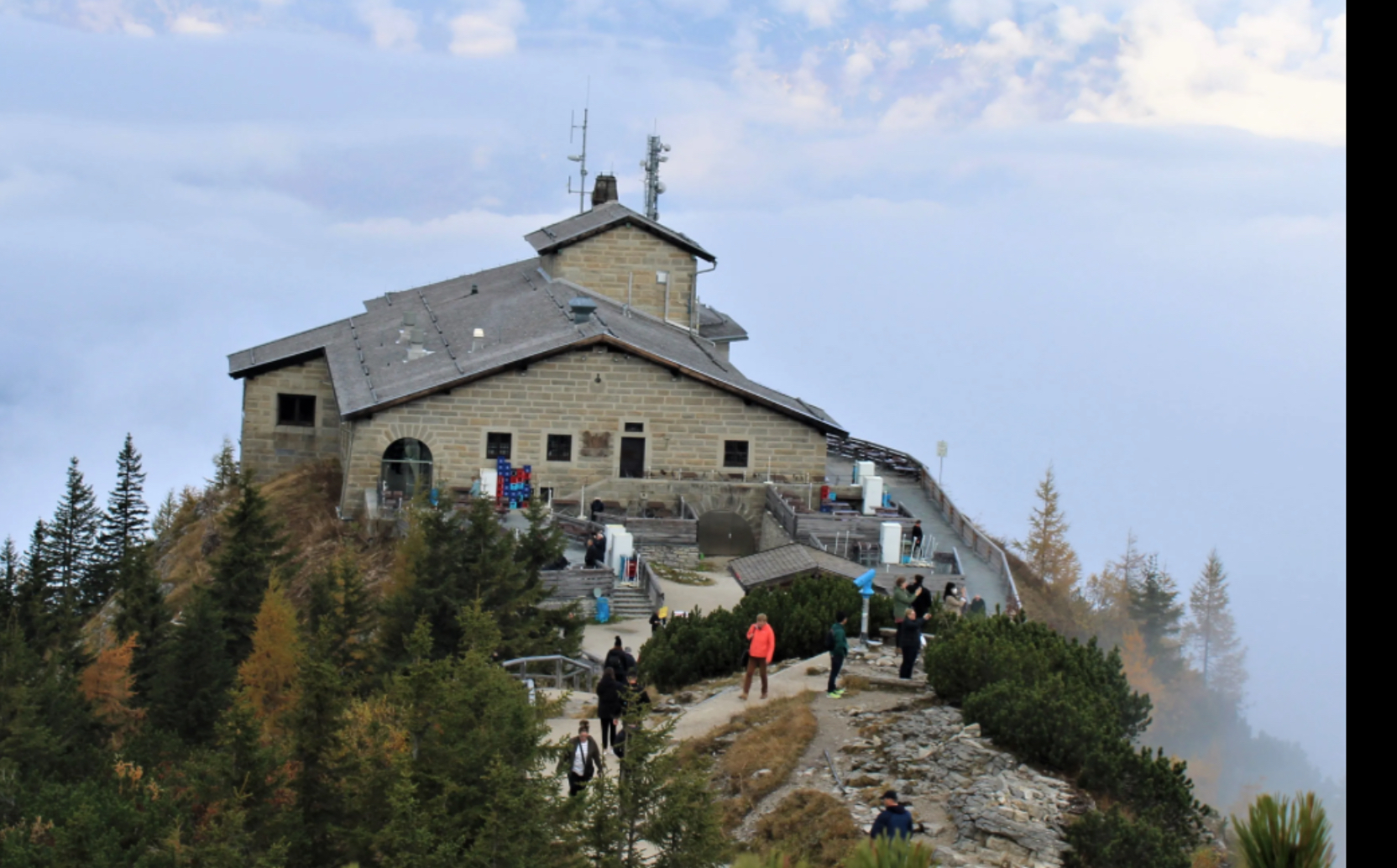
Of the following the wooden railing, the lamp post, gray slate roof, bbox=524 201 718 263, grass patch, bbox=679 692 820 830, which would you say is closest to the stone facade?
gray slate roof, bbox=524 201 718 263

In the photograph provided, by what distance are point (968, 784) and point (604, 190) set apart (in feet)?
191

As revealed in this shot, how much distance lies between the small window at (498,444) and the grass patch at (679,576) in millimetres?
7147

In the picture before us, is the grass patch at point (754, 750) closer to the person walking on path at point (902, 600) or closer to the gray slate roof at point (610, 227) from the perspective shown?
the person walking on path at point (902, 600)

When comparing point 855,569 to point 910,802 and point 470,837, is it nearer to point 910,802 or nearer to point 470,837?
point 910,802

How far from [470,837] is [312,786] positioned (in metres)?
4.21

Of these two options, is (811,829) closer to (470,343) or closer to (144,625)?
(144,625)

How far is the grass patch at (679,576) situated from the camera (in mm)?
33062

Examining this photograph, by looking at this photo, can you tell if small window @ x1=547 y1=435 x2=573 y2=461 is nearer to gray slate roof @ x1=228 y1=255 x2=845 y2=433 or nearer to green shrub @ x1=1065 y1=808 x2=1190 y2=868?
gray slate roof @ x1=228 y1=255 x2=845 y2=433

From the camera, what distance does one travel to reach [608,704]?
17.8m

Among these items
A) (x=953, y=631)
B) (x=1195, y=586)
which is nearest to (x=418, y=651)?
(x=953, y=631)

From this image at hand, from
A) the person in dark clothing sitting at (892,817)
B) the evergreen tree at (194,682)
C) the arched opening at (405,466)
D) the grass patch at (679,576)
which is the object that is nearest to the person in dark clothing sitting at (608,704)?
the person in dark clothing sitting at (892,817)

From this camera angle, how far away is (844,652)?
19.1m

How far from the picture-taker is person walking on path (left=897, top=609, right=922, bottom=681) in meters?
20.0

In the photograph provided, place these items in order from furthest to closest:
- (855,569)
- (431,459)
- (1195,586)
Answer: (1195,586)
(431,459)
(855,569)
